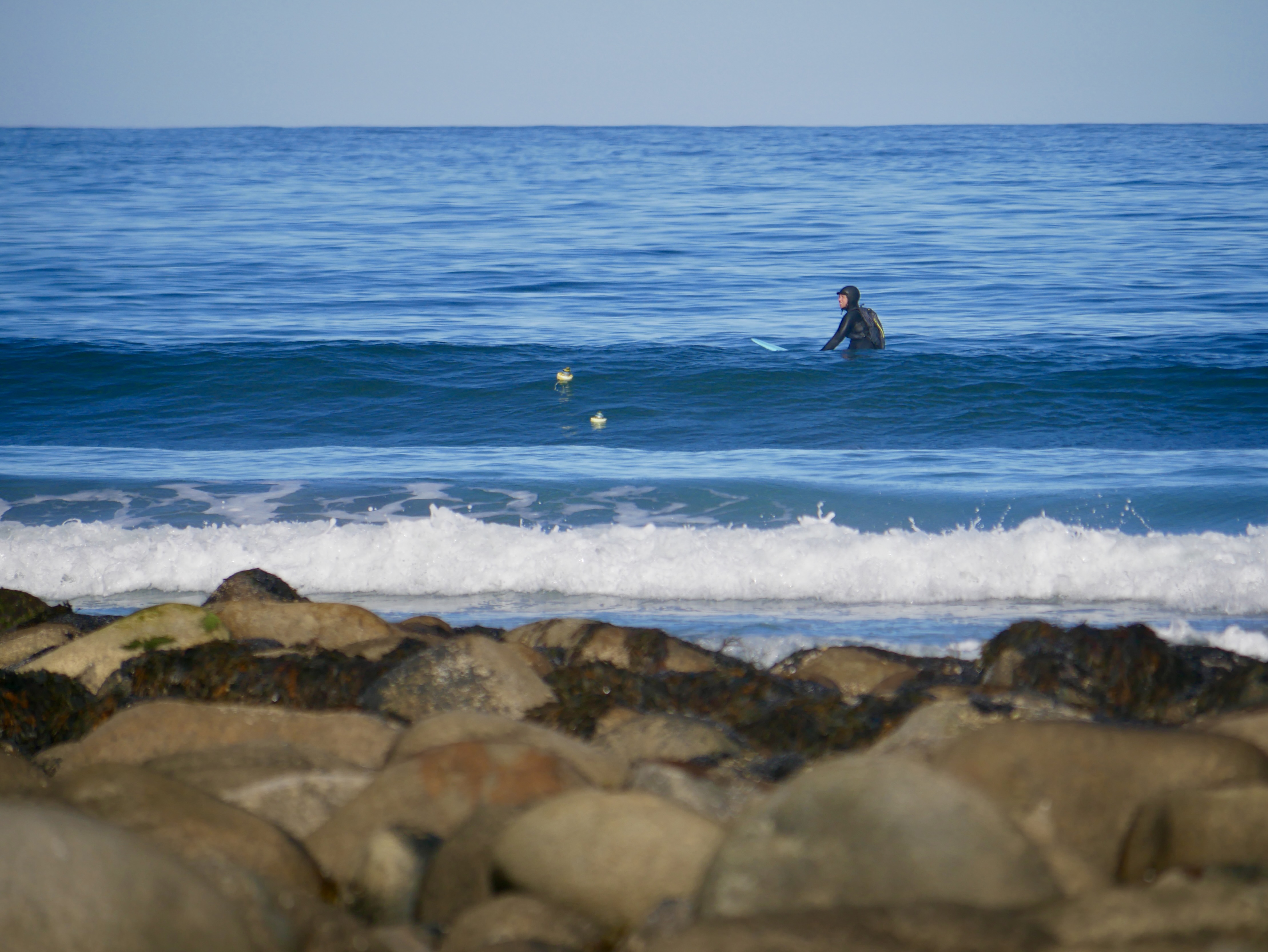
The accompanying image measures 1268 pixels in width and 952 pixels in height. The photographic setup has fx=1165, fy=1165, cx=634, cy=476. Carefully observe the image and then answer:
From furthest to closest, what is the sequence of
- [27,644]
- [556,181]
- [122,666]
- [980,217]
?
[556,181] → [980,217] → [27,644] → [122,666]

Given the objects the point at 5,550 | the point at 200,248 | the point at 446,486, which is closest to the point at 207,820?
the point at 5,550

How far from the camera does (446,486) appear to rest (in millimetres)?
10352

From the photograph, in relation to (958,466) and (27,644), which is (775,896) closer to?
(27,644)

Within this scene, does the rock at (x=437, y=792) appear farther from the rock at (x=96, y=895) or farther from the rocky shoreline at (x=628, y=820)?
the rock at (x=96, y=895)

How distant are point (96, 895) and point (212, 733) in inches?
52.4

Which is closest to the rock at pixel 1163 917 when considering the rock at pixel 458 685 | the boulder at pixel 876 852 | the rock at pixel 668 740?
the boulder at pixel 876 852

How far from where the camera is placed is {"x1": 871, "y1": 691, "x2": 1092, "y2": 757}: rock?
3189 mm

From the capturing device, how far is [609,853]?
2359mm

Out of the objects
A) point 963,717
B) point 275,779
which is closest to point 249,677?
point 275,779

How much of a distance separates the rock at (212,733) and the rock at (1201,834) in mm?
1893

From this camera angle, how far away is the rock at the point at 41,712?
3.89m

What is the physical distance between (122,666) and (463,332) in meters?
14.5

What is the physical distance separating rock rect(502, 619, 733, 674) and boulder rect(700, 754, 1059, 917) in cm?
229

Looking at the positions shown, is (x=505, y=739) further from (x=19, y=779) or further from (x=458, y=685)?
(x=19, y=779)
